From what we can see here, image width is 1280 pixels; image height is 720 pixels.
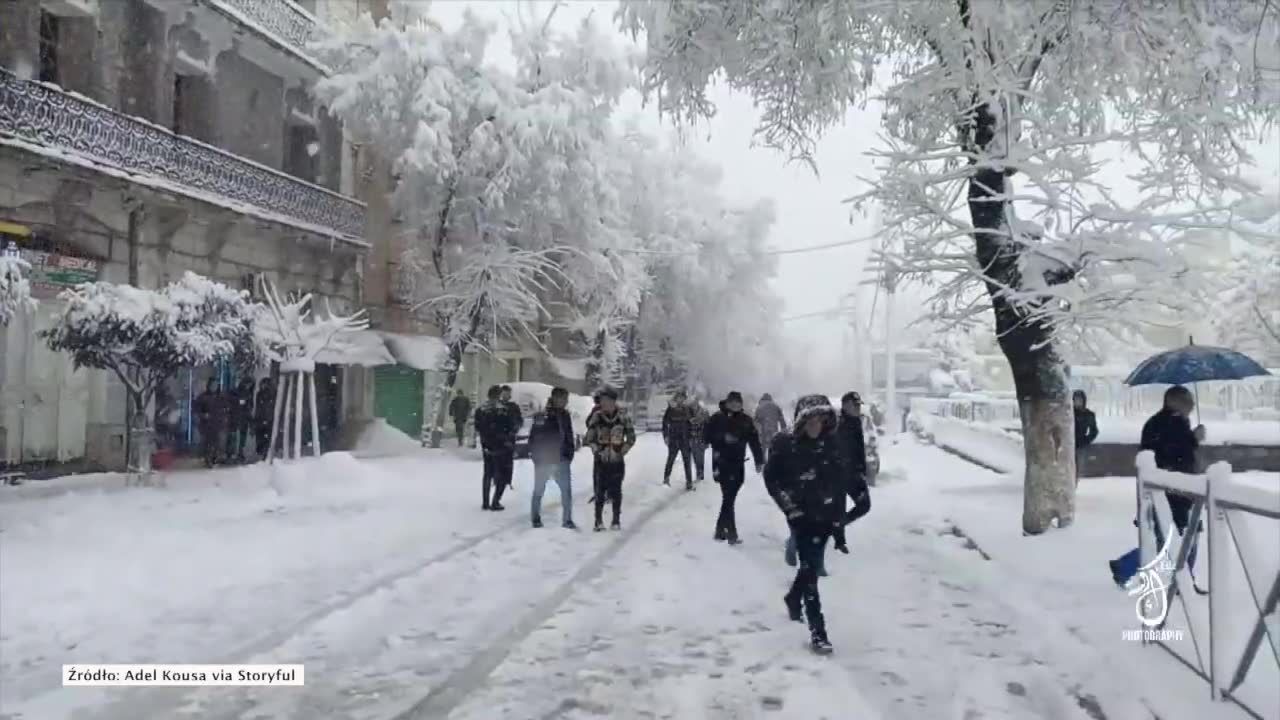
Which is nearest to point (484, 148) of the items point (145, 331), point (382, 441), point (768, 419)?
point (382, 441)

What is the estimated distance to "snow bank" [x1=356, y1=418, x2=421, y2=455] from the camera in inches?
961

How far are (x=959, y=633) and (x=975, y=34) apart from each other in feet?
14.0

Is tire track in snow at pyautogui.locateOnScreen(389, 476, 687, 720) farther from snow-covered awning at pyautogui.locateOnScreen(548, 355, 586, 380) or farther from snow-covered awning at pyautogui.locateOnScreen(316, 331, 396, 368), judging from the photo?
snow-covered awning at pyautogui.locateOnScreen(548, 355, 586, 380)

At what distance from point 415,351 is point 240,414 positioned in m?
8.22

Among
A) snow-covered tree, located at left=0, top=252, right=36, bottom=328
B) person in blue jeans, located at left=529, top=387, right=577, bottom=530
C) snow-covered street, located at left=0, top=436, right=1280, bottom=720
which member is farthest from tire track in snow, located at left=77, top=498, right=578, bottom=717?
snow-covered tree, located at left=0, top=252, right=36, bottom=328

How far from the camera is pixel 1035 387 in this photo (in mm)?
10820

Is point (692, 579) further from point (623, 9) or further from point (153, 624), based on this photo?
point (623, 9)

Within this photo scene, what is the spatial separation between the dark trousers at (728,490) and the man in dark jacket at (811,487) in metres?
4.25

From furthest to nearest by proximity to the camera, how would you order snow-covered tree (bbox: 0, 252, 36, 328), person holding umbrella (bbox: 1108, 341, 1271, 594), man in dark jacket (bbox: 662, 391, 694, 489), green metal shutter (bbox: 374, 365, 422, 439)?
green metal shutter (bbox: 374, 365, 422, 439), man in dark jacket (bbox: 662, 391, 694, 489), snow-covered tree (bbox: 0, 252, 36, 328), person holding umbrella (bbox: 1108, 341, 1271, 594)

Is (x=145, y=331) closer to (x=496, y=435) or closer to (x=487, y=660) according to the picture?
(x=496, y=435)

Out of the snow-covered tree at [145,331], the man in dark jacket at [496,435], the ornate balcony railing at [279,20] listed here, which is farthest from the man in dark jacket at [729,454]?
the ornate balcony railing at [279,20]

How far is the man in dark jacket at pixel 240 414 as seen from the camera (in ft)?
63.8

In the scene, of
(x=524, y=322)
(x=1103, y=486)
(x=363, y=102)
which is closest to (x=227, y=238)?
(x=363, y=102)

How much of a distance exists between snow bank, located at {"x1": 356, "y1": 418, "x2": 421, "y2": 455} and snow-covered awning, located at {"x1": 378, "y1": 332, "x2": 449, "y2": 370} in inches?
76.3
